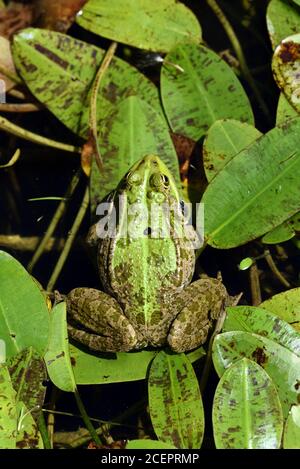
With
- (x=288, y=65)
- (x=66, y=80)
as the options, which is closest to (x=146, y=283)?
(x=66, y=80)

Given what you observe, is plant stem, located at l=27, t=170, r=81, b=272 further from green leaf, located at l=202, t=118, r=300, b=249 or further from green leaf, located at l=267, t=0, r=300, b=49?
green leaf, located at l=267, t=0, r=300, b=49

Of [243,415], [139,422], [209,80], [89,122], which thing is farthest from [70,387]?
[209,80]

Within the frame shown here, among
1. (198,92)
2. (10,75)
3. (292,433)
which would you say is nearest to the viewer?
(292,433)

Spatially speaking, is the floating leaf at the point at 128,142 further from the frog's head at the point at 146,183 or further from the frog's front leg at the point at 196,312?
the frog's front leg at the point at 196,312

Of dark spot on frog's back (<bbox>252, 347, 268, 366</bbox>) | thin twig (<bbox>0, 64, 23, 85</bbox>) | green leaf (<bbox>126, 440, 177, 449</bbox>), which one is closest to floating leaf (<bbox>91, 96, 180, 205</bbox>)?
thin twig (<bbox>0, 64, 23, 85</bbox>)

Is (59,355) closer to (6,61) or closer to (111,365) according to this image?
(111,365)

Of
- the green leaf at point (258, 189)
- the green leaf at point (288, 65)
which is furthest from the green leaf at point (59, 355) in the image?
the green leaf at point (288, 65)

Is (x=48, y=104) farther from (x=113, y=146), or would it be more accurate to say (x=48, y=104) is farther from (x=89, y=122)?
(x=113, y=146)
